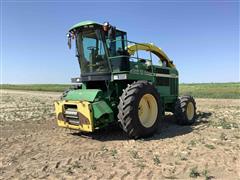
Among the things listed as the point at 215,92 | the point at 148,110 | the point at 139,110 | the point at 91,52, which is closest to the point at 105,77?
the point at 91,52

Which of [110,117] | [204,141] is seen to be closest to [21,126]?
[110,117]

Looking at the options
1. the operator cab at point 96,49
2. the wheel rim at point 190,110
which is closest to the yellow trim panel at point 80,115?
the operator cab at point 96,49

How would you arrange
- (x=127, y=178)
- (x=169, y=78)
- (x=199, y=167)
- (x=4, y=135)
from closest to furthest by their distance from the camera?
1. (x=127, y=178)
2. (x=199, y=167)
3. (x=4, y=135)
4. (x=169, y=78)

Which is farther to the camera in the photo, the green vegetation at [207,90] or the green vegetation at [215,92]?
the green vegetation at [207,90]

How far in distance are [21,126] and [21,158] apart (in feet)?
14.9

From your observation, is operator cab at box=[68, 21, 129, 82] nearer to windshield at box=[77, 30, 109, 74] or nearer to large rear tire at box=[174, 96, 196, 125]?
windshield at box=[77, 30, 109, 74]

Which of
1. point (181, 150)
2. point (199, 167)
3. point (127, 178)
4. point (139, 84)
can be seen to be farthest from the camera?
point (139, 84)

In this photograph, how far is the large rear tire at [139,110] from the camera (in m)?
8.04

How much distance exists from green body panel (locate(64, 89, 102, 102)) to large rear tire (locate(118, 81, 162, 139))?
0.80m

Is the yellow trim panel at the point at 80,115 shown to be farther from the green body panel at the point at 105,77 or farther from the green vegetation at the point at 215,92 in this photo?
the green vegetation at the point at 215,92

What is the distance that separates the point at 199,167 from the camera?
230 inches

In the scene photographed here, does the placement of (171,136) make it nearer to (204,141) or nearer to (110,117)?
(204,141)

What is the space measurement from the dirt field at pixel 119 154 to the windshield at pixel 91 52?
7.12 ft

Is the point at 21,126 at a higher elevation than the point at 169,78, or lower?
lower
